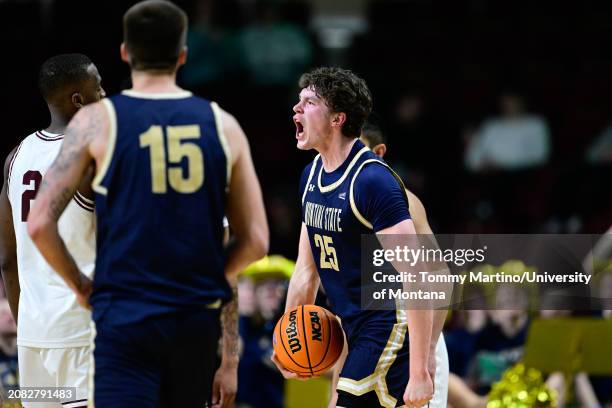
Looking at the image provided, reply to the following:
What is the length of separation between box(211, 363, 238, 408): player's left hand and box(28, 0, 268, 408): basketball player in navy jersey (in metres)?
0.93

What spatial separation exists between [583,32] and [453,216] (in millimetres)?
3345

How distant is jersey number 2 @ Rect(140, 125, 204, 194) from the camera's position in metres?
4.27

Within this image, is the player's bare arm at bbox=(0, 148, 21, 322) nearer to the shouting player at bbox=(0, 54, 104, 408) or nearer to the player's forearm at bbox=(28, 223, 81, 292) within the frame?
the shouting player at bbox=(0, 54, 104, 408)

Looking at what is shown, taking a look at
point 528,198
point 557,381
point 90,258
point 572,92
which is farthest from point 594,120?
point 90,258

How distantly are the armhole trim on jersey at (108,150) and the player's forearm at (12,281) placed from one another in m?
1.43

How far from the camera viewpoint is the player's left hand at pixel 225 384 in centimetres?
537

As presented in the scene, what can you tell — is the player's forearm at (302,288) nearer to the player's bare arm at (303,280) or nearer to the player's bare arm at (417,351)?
the player's bare arm at (303,280)

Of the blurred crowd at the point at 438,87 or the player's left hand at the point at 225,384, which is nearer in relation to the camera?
the player's left hand at the point at 225,384

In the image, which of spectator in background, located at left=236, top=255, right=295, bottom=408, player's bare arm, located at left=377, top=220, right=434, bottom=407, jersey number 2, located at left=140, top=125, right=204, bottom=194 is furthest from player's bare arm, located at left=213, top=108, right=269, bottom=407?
spectator in background, located at left=236, top=255, right=295, bottom=408

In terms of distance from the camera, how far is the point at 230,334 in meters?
5.52

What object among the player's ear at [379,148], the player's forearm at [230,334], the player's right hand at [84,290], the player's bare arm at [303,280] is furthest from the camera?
the player's ear at [379,148]

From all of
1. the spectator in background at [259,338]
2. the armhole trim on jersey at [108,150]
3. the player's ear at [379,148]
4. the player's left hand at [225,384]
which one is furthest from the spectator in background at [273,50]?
the armhole trim on jersey at [108,150]

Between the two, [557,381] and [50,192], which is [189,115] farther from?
[557,381]

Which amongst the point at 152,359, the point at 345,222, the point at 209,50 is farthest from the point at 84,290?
the point at 209,50
